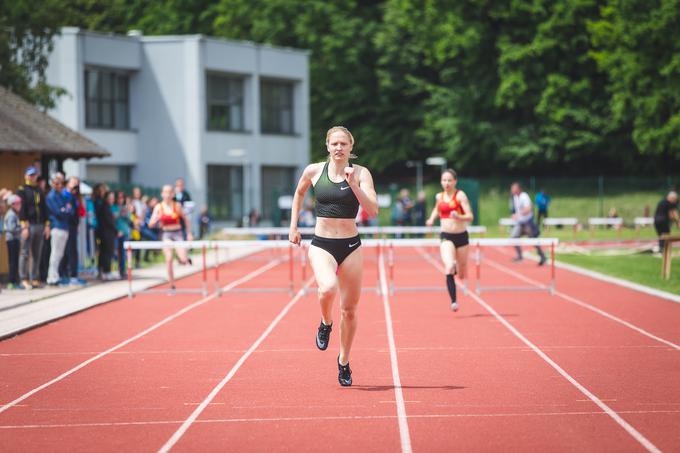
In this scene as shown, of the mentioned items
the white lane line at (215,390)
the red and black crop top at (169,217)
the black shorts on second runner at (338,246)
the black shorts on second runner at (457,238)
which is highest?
the red and black crop top at (169,217)

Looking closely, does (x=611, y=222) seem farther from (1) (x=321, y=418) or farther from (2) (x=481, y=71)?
(1) (x=321, y=418)

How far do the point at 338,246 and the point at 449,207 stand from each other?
6.85 m

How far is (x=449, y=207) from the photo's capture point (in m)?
16.2

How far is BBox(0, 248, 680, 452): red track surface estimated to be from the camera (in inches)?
307

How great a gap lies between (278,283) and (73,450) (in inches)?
626

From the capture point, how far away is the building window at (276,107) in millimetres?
55906

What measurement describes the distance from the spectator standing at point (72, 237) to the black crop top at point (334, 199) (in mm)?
12161

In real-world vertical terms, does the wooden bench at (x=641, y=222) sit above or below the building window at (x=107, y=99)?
below

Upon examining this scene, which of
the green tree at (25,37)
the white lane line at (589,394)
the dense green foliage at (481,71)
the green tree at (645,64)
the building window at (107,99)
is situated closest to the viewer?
the white lane line at (589,394)

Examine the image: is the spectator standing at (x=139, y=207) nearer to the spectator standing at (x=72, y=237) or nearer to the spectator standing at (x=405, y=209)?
the spectator standing at (x=72, y=237)

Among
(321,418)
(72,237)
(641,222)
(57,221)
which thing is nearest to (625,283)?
(72,237)

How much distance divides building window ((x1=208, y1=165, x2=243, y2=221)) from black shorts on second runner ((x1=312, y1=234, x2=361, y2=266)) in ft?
144

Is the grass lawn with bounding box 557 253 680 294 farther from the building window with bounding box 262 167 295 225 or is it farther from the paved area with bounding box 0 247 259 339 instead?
the building window with bounding box 262 167 295 225

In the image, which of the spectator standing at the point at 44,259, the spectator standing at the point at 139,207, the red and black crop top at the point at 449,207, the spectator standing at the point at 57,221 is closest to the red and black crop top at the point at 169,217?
the spectator standing at the point at 57,221
